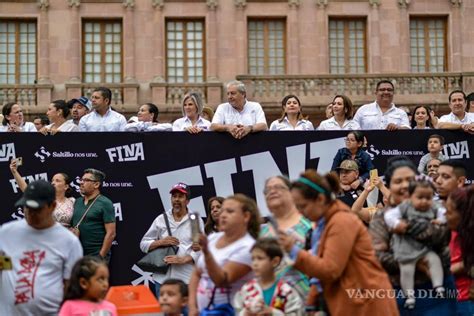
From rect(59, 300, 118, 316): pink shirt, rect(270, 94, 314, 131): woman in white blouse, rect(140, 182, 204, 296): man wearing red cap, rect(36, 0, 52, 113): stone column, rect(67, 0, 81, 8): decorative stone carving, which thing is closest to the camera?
rect(59, 300, 118, 316): pink shirt

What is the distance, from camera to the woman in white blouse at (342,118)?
48.6 ft

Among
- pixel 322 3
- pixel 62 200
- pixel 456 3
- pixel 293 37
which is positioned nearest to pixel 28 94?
pixel 293 37

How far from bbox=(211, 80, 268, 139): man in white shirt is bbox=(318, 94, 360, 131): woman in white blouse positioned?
96 cm

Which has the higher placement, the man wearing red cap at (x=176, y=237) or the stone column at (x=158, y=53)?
the stone column at (x=158, y=53)

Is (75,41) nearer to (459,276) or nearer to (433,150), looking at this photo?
(433,150)

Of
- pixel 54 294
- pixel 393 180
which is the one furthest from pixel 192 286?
pixel 393 180

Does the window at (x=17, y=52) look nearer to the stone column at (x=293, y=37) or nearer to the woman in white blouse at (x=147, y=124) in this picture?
the stone column at (x=293, y=37)

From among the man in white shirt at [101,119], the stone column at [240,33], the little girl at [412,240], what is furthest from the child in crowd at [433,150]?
the stone column at [240,33]

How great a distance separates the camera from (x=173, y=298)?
405 inches

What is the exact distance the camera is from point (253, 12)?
3666 centimetres

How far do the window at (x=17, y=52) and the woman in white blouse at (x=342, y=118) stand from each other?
75.2ft

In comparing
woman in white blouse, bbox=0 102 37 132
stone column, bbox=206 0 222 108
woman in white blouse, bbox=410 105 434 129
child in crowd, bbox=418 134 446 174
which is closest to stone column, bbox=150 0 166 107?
stone column, bbox=206 0 222 108

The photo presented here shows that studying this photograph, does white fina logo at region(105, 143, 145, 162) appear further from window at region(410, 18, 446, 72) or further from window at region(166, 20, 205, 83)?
window at region(410, 18, 446, 72)

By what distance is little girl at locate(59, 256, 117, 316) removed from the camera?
930 cm
